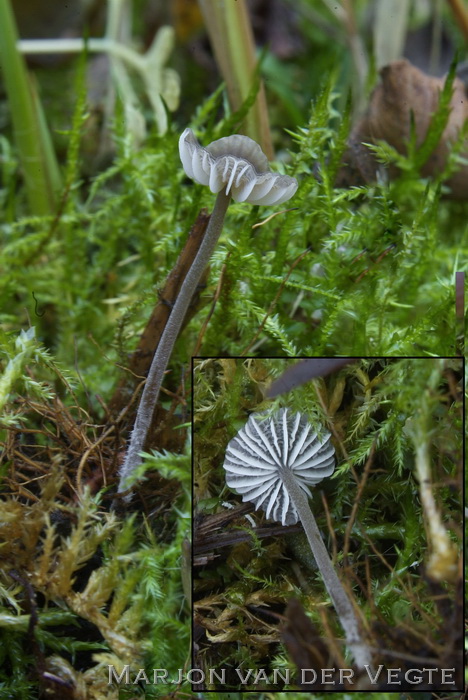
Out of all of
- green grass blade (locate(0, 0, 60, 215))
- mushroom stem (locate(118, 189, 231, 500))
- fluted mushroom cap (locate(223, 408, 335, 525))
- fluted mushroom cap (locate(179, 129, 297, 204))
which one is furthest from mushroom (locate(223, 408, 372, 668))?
green grass blade (locate(0, 0, 60, 215))

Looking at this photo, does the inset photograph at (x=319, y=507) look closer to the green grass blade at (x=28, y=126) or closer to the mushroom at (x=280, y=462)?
the mushroom at (x=280, y=462)

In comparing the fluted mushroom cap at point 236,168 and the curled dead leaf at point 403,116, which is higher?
the curled dead leaf at point 403,116

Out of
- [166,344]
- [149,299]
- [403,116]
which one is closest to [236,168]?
[166,344]

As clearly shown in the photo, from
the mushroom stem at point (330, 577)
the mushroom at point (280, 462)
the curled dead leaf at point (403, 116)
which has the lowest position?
the mushroom stem at point (330, 577)

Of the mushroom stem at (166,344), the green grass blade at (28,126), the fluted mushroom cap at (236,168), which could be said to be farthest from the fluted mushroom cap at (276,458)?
the green grass blade at (28,126)

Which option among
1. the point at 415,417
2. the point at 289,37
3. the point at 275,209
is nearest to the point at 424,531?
the point at 415,417

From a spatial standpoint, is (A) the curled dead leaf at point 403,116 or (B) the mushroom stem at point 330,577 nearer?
(B) the mushroom stem at point 330,577
